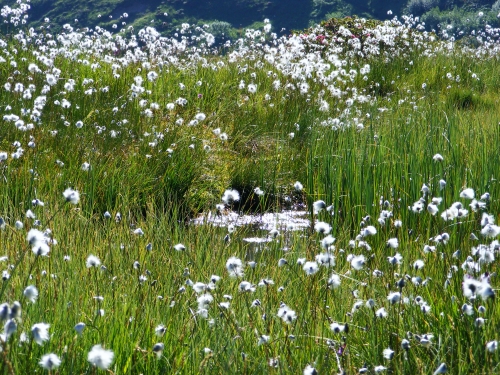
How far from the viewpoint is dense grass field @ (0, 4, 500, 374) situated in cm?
206

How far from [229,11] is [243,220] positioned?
10231 cm

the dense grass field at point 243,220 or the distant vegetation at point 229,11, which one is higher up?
the distant vegetation at point 229,11

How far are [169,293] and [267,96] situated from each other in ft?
16.1

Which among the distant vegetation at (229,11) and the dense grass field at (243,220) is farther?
the distant vegetation at (229,11)

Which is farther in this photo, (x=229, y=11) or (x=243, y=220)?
(x=229, y=11)

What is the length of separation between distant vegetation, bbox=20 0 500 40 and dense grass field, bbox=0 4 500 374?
257 feet

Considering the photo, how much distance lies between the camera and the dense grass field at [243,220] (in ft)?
6.77

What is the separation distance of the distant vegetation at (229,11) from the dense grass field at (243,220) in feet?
257

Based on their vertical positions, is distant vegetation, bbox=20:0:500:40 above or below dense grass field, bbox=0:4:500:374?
above

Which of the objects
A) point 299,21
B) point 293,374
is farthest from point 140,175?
point 299,21

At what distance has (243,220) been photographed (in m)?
4.76

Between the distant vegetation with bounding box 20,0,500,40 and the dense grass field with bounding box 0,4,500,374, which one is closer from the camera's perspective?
the dense grass field with bounding box 0,4,500,374

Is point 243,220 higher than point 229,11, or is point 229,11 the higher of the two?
point 229,11

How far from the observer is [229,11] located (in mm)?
102438
